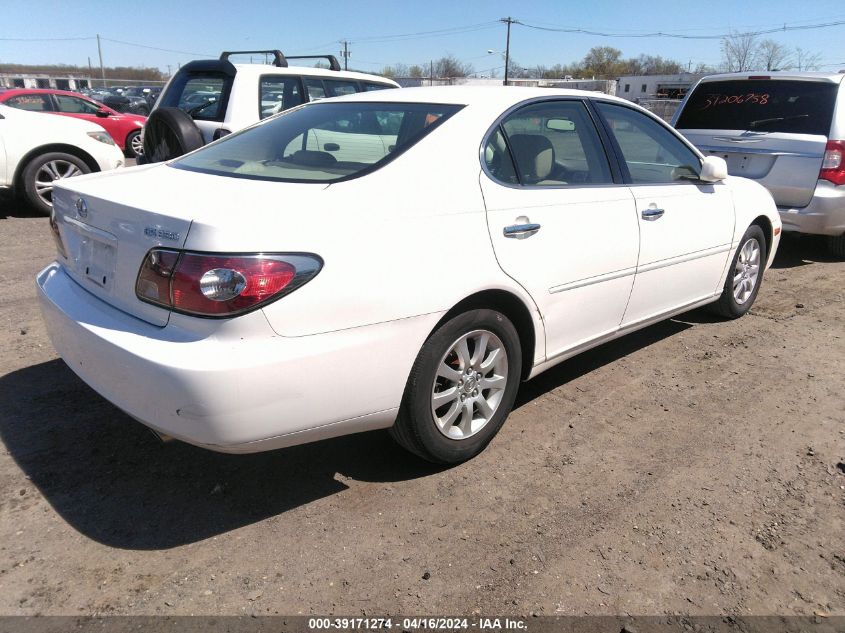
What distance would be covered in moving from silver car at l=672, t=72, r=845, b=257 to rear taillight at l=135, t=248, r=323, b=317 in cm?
592

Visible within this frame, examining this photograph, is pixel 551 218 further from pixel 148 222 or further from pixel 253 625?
pixel 253 625

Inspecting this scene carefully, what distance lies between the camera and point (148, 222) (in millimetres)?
2459

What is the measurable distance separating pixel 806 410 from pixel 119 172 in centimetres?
388

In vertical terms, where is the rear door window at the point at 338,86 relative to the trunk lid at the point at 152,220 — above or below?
above

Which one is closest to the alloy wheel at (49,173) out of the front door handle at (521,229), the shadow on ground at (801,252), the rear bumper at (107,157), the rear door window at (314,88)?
the rear bumper at (107,157)

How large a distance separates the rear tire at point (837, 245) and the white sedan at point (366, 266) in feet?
15.1

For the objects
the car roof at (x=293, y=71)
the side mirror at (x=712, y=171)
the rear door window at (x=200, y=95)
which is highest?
the car roof at (x=293, y=71)

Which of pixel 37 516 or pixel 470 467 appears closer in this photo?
pixel 37 516

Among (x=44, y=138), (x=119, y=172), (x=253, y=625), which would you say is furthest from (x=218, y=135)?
(x=253, y=625)

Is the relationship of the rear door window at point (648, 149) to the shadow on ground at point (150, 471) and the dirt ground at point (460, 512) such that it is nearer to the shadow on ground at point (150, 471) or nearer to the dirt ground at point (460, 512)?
the dirt ground at point (460, 512)

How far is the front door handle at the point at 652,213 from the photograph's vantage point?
3.83 meters

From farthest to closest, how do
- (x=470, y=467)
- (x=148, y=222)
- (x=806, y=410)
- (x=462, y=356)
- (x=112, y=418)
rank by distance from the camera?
(x=806, y=410) → (x=112, y=418) → (x=470, y=467) → (x=462, y=356) → (x=148, y=222)

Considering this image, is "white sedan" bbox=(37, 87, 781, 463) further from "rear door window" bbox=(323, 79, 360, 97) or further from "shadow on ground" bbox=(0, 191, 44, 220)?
"shadow on ground" bbox=(0, 191, 44, 220)

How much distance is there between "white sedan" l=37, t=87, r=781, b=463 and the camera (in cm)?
233
